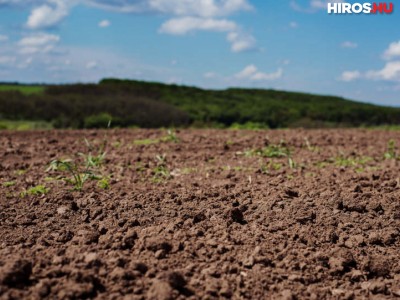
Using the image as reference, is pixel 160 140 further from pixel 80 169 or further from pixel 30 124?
pixel 30 124

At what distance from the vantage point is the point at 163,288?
2.67 metres

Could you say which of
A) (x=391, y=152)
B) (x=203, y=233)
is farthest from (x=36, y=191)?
(x=391, y=152)

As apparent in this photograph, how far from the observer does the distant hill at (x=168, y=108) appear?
14641 mm

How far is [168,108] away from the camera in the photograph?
52.5ft

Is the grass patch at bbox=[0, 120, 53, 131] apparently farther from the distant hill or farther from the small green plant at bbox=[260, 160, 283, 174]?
the small green plant at bbox=[260, 160, 283, 174]

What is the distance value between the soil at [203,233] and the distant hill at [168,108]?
7.97m

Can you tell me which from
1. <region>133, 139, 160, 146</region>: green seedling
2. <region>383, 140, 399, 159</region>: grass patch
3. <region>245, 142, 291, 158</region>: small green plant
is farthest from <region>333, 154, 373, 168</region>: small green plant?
<region>133, 139, 160, 146</region>: green seedling

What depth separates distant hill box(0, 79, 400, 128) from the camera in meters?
14.6

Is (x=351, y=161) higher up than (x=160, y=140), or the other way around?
(x=160, y=140)

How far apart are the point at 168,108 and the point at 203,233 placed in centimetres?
1263

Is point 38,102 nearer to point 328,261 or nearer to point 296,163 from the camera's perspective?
point 296,163

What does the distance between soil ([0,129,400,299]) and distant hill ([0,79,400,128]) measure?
797cm

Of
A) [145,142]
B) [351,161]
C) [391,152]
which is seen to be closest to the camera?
[351,161]

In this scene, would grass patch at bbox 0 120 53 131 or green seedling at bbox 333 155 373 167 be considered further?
grass patch at bbox 0 120 53 131
